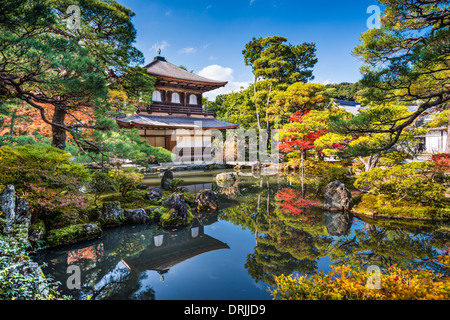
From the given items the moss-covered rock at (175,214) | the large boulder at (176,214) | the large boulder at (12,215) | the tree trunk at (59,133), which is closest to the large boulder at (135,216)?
the moss-covered rock at (175,214)

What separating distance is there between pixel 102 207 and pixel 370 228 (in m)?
6.91

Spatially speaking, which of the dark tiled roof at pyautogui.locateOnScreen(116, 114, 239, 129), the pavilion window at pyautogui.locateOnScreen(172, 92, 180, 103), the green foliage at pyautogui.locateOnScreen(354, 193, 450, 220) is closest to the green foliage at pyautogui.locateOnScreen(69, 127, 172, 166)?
the green foliage at pyautogui.locateOnScreen(354, 193, 450, 220)

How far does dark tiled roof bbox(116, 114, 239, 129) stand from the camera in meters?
15.1

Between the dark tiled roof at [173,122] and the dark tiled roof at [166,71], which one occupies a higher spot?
the dark tiled roof at [166,71]

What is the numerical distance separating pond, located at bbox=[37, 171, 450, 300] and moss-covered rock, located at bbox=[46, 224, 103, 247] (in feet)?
0.55

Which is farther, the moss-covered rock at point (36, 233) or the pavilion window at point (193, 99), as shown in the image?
the pavilion window at point (193, 99)

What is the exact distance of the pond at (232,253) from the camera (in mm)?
3332

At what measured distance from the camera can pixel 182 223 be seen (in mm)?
6117

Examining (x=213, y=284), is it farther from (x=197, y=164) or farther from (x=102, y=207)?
(x=197, y=164)

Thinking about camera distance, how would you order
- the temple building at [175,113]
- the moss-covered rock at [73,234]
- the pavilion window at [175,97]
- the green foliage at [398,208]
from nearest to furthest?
the moss-covered rock at [73,234]
the green foliage at [398,208]
the temple building at [175,113]
the pavilion window at [175,97]

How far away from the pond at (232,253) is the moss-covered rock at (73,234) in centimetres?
17

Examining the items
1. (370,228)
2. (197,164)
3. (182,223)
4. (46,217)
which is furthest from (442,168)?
(197,164)

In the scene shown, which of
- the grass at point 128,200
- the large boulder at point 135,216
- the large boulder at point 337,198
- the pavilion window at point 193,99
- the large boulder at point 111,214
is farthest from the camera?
the pavilion window at point 193,99

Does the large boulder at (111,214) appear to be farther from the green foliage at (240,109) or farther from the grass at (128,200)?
the green foliage at (240,109)
